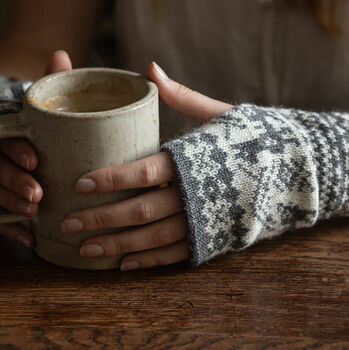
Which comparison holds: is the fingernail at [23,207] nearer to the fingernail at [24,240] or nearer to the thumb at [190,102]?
the fingernail at [24,240]

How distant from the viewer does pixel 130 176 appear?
0.53m

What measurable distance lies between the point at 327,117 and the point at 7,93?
1.48 ft

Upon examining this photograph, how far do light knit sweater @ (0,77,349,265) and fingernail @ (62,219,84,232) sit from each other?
0.39ft

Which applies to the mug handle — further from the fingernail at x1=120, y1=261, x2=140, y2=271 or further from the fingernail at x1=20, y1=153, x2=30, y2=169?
the fingernail at x1=120, y1=261, x2=140, y2=271

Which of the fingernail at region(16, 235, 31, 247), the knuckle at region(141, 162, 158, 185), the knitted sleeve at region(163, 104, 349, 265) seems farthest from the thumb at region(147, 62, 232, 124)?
the fingernail at region(16, 235, 31, 247)

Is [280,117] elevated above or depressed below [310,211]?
above

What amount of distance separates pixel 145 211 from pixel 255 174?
138 millimetres

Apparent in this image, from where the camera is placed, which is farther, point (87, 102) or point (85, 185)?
point (87, 102)

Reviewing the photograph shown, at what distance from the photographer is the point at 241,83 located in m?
1.00

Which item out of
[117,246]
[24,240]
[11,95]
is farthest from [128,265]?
[11,95]

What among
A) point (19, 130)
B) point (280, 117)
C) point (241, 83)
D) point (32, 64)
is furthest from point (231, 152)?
point (32, 64)

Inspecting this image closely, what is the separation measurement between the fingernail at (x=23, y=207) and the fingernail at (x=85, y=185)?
2.9 inches

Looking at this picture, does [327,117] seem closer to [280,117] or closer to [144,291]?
[280,117]

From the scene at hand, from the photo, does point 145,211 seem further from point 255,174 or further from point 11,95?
point 11,95
